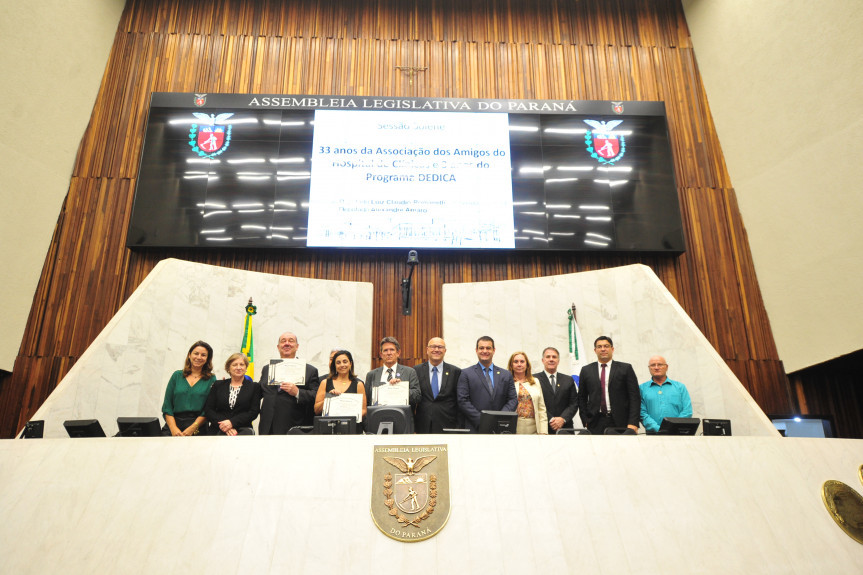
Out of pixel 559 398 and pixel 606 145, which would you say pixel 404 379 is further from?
pixel 606 145

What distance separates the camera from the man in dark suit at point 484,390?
13.0ft

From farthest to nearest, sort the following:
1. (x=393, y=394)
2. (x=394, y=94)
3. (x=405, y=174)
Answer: (x=394, y=94) → (x=405, y=174) → (x=393, y=394)

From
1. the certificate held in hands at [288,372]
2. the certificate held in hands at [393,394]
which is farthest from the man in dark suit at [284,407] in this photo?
the certificate held in hands at [393,394]

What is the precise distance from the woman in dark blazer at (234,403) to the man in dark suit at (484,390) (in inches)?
53.0

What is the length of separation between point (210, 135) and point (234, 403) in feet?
13.2

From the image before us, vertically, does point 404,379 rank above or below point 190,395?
above

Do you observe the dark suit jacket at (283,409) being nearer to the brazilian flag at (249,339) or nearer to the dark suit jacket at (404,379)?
the dark suit jacket at (404,379)

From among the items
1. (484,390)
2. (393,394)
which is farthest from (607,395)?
(393,394)

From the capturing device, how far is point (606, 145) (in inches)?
269

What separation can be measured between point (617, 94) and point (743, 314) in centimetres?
299

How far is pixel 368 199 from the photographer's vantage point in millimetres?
6531

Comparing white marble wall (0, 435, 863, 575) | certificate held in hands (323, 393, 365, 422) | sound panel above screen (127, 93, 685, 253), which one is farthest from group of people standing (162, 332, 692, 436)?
sound panel above screen (127, 93, 685, 253)

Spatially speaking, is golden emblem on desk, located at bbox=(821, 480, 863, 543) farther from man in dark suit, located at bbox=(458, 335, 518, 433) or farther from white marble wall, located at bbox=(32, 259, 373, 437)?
white marble wall, located at bbox=(32, 259, 373, 437)

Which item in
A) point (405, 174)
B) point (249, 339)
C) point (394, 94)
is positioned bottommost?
point (249, 339)
